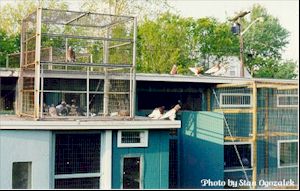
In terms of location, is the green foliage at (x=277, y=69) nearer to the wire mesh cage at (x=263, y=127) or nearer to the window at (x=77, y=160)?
the wire mesh cage at (x=263, y=127)

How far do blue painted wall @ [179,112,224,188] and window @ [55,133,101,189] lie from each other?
3.64 metres

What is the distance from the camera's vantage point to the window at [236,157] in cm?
1419

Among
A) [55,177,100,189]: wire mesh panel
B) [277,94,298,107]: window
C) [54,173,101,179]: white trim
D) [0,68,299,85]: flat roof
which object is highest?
[0,68,299,85]: flat roof

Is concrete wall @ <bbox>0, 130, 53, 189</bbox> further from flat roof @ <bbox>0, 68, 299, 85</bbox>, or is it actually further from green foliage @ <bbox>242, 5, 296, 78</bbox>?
green foliage @ <bbox>242, 5, 296, 78</bbox>

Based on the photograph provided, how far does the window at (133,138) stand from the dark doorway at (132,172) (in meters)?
0.37

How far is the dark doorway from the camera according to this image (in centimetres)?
1078

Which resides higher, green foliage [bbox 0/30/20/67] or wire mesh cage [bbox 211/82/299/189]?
green foliage [bbox 0/30/20/67]

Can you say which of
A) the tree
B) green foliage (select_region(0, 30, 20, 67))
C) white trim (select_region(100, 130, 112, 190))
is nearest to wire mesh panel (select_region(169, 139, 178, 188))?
white trim (select_region(100, 130, 112, 190))

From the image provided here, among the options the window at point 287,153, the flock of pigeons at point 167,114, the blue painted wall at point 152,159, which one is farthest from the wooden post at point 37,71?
the window at point 287,153

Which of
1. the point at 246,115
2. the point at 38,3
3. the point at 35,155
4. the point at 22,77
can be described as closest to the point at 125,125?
the point at 35,155

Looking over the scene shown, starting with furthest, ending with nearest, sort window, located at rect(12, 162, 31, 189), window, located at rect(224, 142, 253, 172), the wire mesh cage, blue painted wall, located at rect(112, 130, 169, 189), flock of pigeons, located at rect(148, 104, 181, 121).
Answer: window, located at rect(224, 142, 253, 172), the wire mesh cage, flock of pigeons, located at rect(148, 104, 181, 121), blue painted wall, located at rect(112, 130, 169, 189), window, located at rect(12, 162, 31, 189)

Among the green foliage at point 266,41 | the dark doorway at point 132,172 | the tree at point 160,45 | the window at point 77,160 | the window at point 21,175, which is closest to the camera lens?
the window at point 21,175

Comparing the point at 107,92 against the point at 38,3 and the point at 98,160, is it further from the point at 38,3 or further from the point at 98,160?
the point at 38,3

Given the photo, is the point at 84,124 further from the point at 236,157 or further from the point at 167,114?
the point at 236,157
